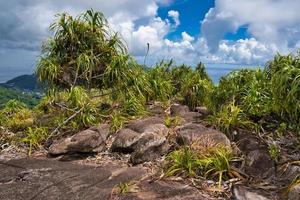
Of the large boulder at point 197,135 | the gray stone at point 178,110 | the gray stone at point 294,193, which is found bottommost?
the gray stone at point 294,193

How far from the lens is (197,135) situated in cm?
834

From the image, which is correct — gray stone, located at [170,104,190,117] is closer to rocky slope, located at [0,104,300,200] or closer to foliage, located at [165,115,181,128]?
rocky slope, located at [0,104,300,200]

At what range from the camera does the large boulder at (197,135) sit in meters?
8.04

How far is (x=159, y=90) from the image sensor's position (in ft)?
43.9

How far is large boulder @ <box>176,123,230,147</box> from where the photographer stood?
26.4 ft

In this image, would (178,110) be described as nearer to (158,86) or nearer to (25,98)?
(158,86)

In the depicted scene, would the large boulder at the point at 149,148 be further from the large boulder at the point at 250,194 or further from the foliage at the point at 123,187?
the large boulder at the point at 250,194

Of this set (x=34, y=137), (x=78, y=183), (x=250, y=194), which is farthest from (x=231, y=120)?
(x=34, y=137)

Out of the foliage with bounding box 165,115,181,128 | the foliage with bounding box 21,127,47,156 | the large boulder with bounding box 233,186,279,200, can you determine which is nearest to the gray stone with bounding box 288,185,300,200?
the large boulder with bounding box 233,186,279,200

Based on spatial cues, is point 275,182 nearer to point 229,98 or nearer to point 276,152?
point 276,152

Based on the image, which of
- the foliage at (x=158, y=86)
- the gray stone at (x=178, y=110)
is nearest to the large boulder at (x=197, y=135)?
the gray stone at (x=178, y=110)

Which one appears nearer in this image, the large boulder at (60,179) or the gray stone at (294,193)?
the gray stone at (294,193)

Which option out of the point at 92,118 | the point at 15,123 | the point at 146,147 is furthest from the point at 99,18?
the point at 146,147

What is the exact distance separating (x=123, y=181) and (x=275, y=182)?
8.00ft
